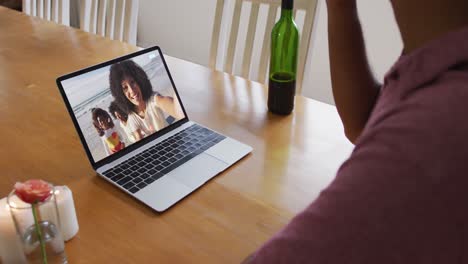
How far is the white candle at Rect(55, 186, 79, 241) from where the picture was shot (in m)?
0.69

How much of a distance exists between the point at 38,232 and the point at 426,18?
59 cm

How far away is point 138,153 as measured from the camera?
905mm

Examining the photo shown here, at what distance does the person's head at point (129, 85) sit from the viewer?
35.0 inches

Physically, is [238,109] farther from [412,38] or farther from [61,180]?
[412,38]

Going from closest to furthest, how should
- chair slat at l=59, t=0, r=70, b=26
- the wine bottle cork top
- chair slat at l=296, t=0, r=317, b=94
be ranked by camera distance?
the wine bottle cork top, chair slat at l=296, t=0, r=317, b=94, chair slat at l=59, t=0, r=70, b=26

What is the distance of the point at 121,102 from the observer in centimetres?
89

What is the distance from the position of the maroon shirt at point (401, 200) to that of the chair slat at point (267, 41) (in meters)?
1.09

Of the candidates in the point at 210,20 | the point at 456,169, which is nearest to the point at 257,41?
the point at 210,20

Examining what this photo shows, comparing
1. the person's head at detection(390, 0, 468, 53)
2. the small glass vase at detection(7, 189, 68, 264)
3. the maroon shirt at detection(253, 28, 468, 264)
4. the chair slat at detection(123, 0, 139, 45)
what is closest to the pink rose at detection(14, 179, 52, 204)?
→ the small glass vase at detection(7, 189, 68, 264)

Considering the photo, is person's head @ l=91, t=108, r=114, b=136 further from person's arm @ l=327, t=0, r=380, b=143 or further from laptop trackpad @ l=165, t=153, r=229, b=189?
person's arm @ l=327, t=0, r=380, b=143

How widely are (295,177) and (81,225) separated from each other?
406 millimetres

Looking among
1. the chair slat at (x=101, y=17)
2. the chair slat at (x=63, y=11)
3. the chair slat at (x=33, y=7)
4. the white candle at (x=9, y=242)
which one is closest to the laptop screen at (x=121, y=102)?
the white candle at (x=9, y=242)

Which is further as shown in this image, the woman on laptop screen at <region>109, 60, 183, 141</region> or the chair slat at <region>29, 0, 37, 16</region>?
the chair slat at <region>29, 0, 37, 16</region>

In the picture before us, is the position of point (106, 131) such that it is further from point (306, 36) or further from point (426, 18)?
point (306, 36)
